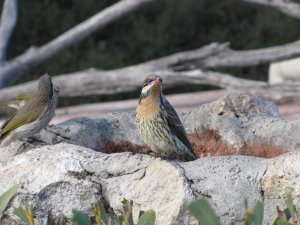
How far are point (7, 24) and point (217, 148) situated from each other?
20.6 feet

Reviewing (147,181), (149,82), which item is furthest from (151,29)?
(147,181)

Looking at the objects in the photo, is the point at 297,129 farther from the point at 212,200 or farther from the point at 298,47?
the point at 298,47

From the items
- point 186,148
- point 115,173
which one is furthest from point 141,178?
point 186,148

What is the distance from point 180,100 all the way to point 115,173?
703 cm

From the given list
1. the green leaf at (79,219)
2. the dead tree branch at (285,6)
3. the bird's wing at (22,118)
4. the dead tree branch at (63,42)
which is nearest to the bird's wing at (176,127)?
the bird's wing at (22,118)

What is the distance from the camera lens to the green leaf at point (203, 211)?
277 centimetres

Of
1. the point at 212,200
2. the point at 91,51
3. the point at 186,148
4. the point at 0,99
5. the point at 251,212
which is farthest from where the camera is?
the point at 91,51

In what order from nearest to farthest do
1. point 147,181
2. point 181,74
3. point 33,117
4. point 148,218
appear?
point 148,218 → point 147,181 → point 33,117 → point 181,74

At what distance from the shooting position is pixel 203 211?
281cm

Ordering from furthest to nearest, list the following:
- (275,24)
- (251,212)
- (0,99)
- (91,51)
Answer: (275,24)
(91,51)
(0,99)
(251,212)

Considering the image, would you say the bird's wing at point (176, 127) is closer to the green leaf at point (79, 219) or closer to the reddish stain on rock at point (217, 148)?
the reddish stain on rock at point (217, 148)

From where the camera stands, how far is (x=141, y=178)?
4609mm

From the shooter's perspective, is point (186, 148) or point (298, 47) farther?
point (298, 47)

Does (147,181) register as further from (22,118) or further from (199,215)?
(22,118)
